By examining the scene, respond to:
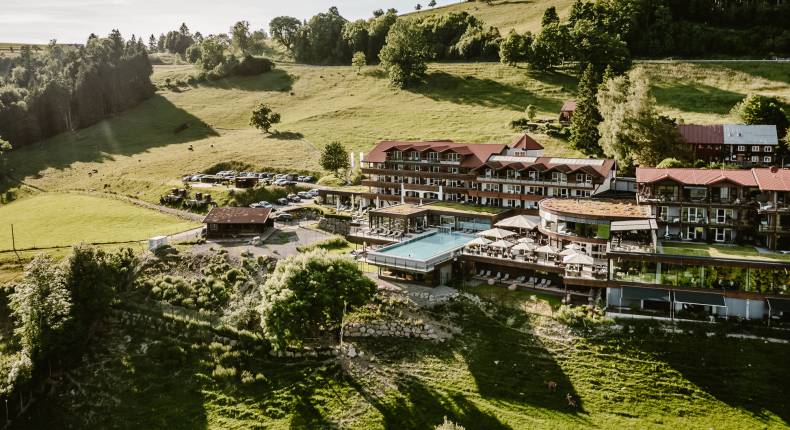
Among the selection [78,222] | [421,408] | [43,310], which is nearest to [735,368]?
[421,408]

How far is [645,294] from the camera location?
48.6 metres

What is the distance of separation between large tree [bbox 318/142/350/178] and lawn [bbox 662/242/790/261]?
56389 mm

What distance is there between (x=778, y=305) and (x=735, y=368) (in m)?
7.27

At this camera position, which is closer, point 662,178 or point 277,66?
point 662,178

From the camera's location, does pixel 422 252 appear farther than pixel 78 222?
No

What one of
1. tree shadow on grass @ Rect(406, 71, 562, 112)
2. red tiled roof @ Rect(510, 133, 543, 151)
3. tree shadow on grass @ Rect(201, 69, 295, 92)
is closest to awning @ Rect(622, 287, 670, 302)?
red tiled roof @ Rect(510, 133, 543, 151)

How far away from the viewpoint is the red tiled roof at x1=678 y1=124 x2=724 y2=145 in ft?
255

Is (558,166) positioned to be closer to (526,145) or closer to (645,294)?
(526,145)

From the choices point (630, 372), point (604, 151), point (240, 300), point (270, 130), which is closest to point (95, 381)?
point (240, 300)

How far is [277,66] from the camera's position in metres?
178

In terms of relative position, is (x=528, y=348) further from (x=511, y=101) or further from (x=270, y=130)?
(x=270, y=130)

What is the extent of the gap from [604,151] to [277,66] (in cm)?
12132

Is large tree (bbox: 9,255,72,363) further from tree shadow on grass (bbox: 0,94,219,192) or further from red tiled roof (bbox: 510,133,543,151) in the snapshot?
tree shadow on grass (bbox: 0,94,219,192)

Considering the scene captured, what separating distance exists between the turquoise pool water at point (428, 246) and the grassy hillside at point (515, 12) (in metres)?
102
